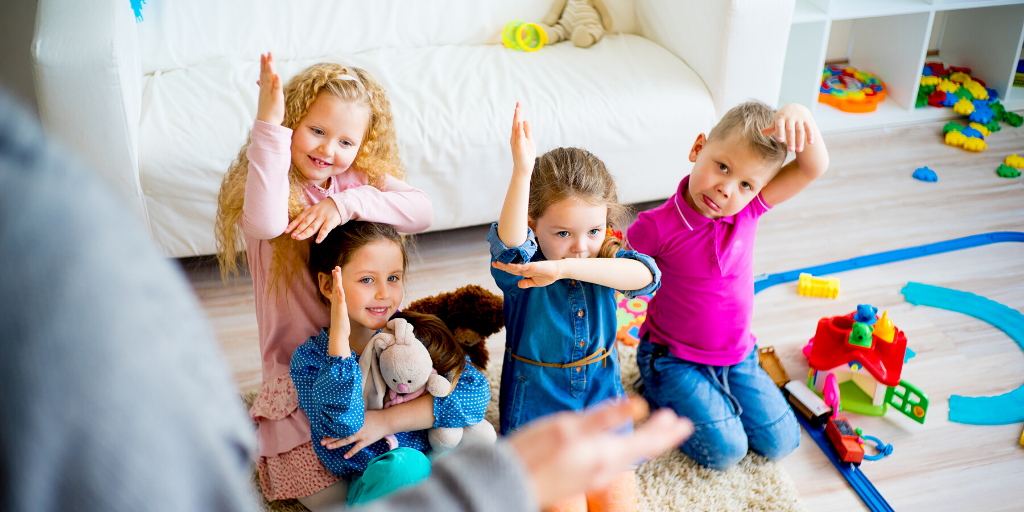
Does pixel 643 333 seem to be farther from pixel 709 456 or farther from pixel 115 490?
pixel 115 490

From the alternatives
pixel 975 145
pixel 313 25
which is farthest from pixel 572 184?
pixel 975 145

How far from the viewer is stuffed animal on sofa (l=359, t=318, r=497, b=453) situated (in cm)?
123

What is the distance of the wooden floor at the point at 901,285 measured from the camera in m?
1.43

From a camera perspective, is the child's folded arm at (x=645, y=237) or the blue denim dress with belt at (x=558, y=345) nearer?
the blue denim dress with belt at (x=558, y=345)

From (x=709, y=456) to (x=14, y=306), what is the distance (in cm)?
134

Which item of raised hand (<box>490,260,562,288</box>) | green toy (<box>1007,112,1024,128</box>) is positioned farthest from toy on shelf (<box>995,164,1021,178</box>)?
raised hand (<box>490,260,562,288</box>)

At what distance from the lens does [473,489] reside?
39 centimetres

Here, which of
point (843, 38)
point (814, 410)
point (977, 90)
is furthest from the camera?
point (843, 38)

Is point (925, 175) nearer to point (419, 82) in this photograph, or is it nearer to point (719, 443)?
point (719, 443)

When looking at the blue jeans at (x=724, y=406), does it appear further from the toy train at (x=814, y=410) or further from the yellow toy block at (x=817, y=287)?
the yellow toy block at (x=817, y=287)

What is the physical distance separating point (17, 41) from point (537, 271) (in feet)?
5.83

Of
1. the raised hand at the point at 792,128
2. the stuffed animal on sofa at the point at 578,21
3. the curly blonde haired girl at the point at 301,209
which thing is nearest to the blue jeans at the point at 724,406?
the raised hand at the point at 792,128

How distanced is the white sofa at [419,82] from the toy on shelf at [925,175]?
71cm

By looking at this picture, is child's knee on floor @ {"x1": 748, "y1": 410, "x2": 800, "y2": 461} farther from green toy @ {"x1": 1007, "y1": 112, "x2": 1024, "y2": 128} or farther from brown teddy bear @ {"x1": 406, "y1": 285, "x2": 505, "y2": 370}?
green toy @ {"x1": 1007, "y1": 112, "x2": 1024, "y2": 128}
